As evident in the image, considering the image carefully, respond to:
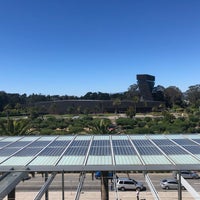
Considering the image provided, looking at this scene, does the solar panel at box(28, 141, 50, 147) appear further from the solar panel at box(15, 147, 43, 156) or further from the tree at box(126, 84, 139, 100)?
the tree at box(126, 84, 139, 100)

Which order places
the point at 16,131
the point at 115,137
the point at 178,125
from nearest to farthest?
the point at 115,137, the point at 16,131, the point at 178,125

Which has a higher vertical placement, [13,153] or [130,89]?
[130,89]

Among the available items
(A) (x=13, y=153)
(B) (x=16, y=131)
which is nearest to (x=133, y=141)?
(A) (x=13, y=153)

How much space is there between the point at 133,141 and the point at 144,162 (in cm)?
465

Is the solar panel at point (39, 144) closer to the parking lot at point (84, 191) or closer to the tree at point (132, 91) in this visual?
the parking lot at point (84, 191)

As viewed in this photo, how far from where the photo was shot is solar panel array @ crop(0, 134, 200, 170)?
11.8m

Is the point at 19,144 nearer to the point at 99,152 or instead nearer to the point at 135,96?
the point at 99,152

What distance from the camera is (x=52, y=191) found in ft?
75.4

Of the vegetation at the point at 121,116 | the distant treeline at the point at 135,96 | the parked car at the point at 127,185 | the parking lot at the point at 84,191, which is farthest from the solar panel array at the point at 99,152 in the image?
the distant treeline at the point at 135,96

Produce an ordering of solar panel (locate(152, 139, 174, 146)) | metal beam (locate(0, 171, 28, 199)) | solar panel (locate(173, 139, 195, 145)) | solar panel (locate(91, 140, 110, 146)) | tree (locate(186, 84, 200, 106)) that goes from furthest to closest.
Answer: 1. tree (locate(186, 84, 200, 106))
2. solar panel (locate(91, 140, 110, 146))
3. solar panel (locate(173, 139, 195, 145))
4. solar panel (locate(152, 139, 174, 146))
5. metal beam (locate(0, 171, 28, 199))

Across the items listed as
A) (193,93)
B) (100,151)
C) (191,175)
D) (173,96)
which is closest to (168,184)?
(191,175)

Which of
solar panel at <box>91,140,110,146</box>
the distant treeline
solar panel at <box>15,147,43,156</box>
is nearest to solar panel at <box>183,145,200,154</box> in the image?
solar panel at <box>91,140,110,146</box>

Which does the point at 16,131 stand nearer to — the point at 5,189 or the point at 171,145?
the point at 171,145

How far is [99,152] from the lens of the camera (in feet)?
45.3
